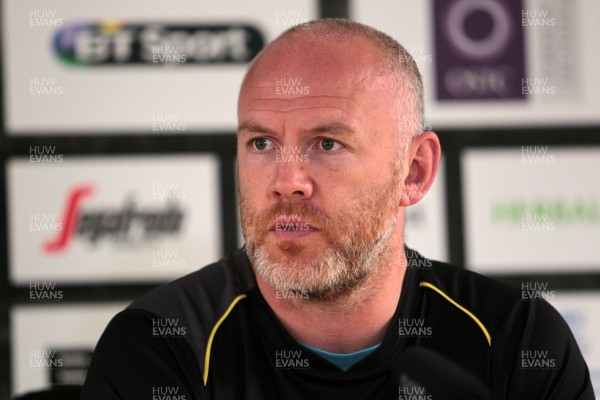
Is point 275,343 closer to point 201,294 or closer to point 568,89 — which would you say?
point 201,294

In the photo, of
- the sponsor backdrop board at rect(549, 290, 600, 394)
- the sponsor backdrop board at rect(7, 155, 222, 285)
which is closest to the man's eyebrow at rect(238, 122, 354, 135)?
the sponsor backdrop board at rect(7, 155, 222, 285)

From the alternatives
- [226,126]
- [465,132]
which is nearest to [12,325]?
[226,126]

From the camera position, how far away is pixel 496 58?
2.96m

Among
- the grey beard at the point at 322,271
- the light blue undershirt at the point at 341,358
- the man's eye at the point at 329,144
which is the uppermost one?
the man's eye at the point at 329,144

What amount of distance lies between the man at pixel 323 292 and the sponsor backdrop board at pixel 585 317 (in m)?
1.55

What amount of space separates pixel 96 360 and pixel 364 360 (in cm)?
40

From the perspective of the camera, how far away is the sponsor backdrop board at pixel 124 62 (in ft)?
9.27

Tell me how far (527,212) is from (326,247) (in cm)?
180

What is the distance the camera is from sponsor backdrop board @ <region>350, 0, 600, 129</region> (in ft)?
9.62

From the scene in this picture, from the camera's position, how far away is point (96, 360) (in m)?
1.29

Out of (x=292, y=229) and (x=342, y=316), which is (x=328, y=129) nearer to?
(x=292, y=229)

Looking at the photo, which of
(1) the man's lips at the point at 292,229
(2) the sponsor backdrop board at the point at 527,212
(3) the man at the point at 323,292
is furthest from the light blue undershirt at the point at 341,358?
(2) the sponsor backdrop board at the point at 527,212

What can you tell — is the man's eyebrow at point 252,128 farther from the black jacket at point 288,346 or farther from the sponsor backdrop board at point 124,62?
the sponsor backdrop board at point 124,62

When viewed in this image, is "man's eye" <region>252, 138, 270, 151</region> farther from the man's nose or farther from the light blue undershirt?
the light blue undershirt
